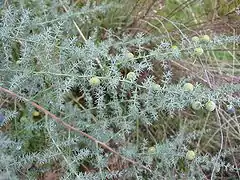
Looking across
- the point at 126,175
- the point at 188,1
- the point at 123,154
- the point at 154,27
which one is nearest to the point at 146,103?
the point at 123,154

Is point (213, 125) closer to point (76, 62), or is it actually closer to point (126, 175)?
point (126, 175)

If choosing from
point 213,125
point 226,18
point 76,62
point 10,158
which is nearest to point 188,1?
point 226,18

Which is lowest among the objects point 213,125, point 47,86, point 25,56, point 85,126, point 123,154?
point 213,125

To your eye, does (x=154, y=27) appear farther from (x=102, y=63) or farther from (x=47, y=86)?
(x=47, y=86)

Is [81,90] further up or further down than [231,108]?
further up

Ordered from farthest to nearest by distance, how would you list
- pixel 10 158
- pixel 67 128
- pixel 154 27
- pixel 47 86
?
pixel 154 27 → pixel 47 86 → pixel 67 128 → pixel 10 158

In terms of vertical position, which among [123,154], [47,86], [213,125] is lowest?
[213,125]

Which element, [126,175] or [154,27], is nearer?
[126,175]

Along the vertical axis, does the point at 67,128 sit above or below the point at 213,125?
above

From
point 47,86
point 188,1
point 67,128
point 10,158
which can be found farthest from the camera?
point 188,1
